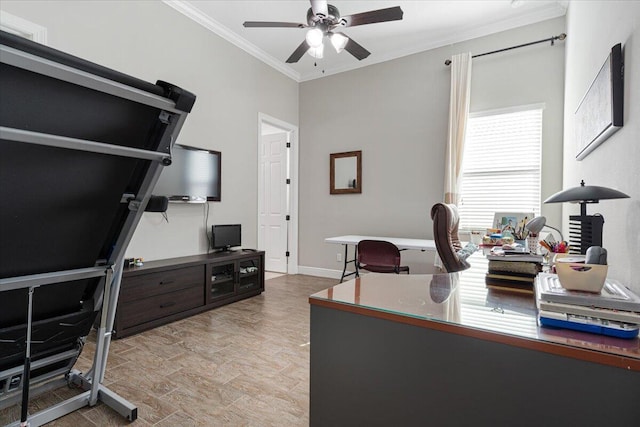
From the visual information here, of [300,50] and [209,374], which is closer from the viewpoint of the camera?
[209,374]

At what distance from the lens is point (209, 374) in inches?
84.6

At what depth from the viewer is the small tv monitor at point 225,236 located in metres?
3.95

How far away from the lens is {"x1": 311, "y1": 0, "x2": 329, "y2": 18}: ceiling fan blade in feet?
8.63

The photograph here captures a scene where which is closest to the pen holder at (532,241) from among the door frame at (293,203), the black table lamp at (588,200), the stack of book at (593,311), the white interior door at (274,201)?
the black table lamp at (588,200)

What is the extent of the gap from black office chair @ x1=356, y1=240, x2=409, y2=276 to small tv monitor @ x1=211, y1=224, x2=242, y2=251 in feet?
5.22

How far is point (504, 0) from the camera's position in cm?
353

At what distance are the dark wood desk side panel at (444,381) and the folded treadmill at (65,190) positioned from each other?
1011mm

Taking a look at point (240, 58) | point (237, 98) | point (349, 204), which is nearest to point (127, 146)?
point (237, 98)

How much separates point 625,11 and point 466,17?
3044mm

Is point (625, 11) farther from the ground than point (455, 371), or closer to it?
farther from the ground

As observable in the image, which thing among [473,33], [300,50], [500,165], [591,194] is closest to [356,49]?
[300,50]

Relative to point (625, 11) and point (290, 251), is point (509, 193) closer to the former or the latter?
point (625, 11)

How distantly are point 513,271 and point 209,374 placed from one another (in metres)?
1.91

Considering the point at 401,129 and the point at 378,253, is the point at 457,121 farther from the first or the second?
the point at 378,253
